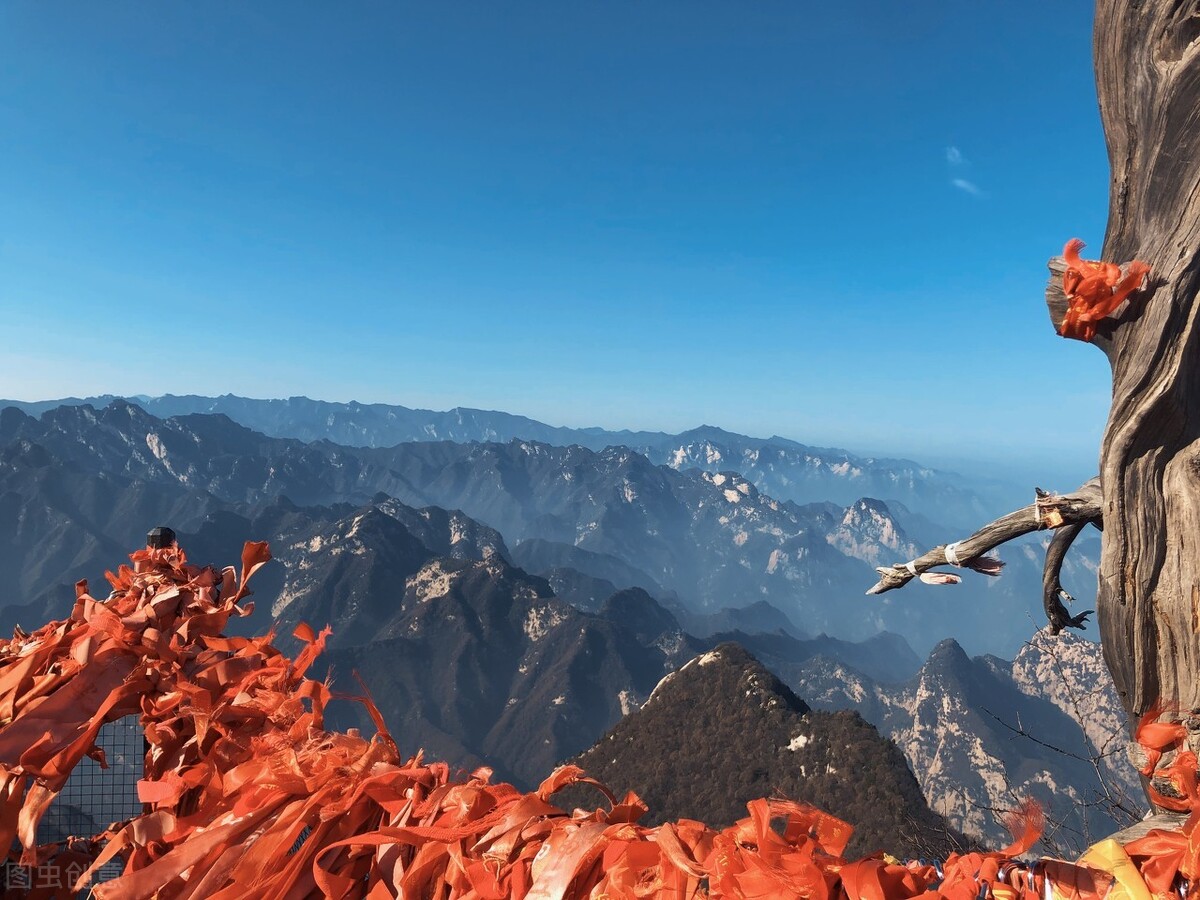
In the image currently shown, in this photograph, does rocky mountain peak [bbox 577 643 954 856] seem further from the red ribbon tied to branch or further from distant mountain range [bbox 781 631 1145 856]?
distant mountain range [bbox 781 631 1145 856]

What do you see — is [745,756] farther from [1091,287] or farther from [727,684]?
[1091,287]

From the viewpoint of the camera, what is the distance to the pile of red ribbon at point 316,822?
1611 mm

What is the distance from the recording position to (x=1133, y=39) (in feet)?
9.57

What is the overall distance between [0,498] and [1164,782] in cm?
26054

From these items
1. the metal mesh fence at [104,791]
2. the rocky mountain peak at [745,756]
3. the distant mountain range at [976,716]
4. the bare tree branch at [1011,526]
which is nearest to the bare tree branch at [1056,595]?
the bare tree branch at [1011,526]

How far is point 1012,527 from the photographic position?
3.66 meters

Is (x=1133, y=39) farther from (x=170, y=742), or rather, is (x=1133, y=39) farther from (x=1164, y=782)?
(x=170, y=742)

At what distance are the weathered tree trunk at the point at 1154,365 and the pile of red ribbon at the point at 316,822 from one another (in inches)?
33.7

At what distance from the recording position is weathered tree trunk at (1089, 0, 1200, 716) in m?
2.71

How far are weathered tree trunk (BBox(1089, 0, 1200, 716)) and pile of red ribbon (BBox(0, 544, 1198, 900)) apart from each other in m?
0.86

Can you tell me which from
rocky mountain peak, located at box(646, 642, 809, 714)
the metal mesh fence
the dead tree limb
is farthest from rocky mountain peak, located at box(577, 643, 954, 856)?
the metal mesh fence

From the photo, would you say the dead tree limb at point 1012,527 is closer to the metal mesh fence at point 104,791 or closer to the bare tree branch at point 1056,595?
the bare tree branch at point 1056,595

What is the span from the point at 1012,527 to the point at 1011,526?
0.02 meters

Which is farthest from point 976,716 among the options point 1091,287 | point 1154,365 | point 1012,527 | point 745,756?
point 1091,287
